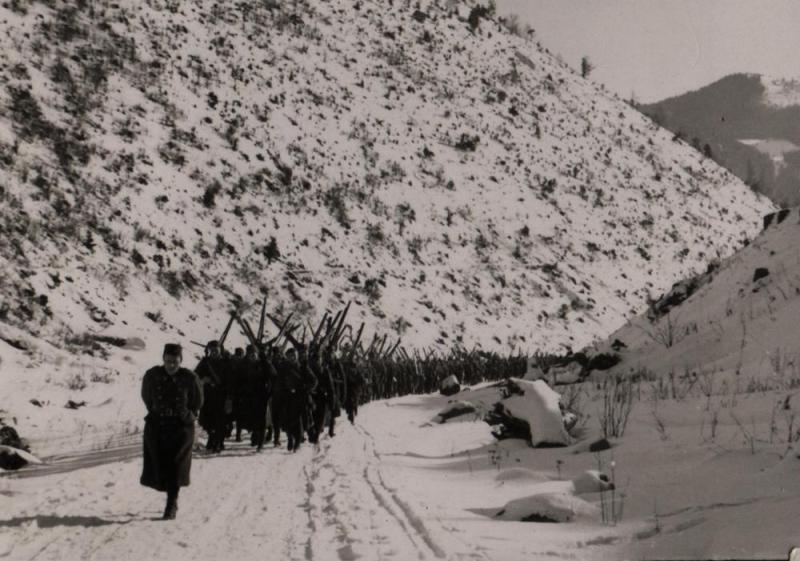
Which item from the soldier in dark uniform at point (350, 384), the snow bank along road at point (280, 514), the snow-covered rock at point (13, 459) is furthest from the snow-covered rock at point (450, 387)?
the snow-covered rock at point (13, 459)

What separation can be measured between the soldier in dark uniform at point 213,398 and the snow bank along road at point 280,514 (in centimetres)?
74

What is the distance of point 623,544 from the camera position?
211 inches

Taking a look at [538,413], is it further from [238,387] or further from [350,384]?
[350,384]

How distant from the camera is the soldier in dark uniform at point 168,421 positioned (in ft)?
24.4

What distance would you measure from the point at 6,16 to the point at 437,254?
23807mm

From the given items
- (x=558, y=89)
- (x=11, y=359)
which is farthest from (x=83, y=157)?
(x=558, y=89)

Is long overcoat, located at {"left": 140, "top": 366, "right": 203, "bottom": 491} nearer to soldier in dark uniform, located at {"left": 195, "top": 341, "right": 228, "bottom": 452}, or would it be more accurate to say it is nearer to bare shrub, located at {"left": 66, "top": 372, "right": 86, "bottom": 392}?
soldier in dark uniform, located at {"left": 195, "top": 341, "right": 228, "bottom": 452}

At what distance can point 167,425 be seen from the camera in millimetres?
7574

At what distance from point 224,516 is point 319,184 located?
3254 cm

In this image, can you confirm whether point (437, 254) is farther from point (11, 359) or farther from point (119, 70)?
point (11, 359)

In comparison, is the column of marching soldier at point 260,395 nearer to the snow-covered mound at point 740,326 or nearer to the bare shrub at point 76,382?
A: the bare shrub at point 76,382

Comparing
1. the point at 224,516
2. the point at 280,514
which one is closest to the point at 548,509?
the point at 280,514

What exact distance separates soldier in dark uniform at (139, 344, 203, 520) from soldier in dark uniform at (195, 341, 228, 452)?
14.3 ft

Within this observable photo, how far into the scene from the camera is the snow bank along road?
5656mm
